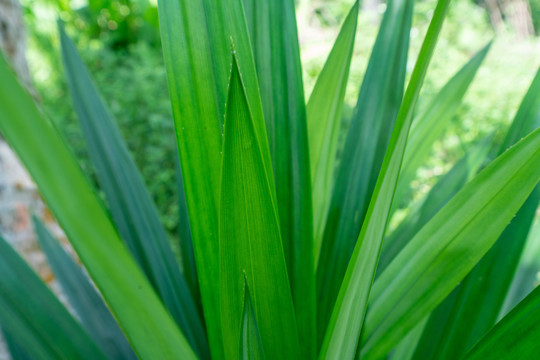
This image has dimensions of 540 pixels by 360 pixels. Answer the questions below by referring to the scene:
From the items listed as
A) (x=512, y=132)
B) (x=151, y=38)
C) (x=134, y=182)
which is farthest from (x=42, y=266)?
(x=151, y=38)

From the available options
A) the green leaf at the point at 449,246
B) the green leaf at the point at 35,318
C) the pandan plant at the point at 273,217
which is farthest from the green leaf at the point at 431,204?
the green leaf at the point at 35,318

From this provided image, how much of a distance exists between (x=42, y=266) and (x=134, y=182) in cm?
84

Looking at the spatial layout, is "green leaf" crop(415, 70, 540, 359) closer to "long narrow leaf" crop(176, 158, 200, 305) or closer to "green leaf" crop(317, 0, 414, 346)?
"green leaf" crop(317, 0, 414, 346)

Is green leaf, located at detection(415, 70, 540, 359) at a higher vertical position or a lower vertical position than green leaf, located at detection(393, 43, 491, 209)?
lower

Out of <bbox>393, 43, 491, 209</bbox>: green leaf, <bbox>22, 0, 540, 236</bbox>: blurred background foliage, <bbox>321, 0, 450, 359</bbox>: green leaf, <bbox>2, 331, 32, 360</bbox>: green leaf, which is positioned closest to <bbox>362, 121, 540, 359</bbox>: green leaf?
<bbox>321, 0, 450, 359</bbox>: green leaf

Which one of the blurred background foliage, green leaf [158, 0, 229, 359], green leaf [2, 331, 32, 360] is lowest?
green leaf [2, 331, 32, 360]

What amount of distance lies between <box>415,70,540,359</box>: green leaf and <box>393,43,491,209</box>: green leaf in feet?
0.39

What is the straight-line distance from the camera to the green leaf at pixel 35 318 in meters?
0.39

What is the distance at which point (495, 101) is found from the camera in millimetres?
2701

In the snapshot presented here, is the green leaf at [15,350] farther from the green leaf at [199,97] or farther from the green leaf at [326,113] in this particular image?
the green leaf at [326,113]

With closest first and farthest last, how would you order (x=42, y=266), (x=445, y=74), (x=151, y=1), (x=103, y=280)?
(x=103, y=280), (x=42, y=266), (x=445, y=74), (x=151, y=1)

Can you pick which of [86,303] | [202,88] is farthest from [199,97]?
[86,303]

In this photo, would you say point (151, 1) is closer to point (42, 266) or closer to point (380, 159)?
point (42, 266)

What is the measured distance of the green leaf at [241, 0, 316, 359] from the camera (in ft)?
1.49
